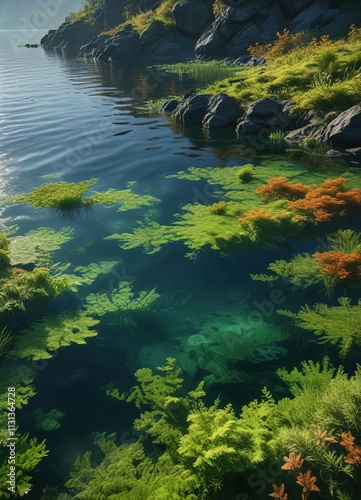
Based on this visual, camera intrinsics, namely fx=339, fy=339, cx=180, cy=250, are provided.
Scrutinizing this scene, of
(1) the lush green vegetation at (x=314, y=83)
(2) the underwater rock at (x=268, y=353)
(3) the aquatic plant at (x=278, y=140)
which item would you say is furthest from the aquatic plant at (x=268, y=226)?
(1) the lush green vegetation at (x=314, y=83)

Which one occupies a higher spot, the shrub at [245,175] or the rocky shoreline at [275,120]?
the rocky shoreline at [275,120]

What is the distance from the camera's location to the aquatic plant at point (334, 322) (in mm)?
5277

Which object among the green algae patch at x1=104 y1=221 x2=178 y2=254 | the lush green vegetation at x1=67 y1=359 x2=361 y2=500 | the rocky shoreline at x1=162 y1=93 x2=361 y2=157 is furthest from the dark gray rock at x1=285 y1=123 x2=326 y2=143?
the lush green vegetation at x1=67 y1=359 x2=361 y2=500

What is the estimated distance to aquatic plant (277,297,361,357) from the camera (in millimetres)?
5277

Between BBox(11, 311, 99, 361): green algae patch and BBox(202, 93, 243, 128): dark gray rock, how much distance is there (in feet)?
47.2

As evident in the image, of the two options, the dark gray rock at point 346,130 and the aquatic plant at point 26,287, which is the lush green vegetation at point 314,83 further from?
the aquatic plant at point 26,287

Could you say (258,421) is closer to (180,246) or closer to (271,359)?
(271,359)

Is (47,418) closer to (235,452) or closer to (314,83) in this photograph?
(235,452)

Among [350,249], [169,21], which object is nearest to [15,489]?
[350,249]

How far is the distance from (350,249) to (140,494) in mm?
6226

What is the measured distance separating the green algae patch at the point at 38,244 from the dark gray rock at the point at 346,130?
35.5 feet

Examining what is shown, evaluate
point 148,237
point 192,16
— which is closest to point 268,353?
point 148,237

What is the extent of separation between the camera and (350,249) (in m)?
7.39

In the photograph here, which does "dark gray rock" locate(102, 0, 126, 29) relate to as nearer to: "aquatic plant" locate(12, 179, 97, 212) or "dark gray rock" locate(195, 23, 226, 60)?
"dark gray rock" locate(195, 23, 226, 60)
